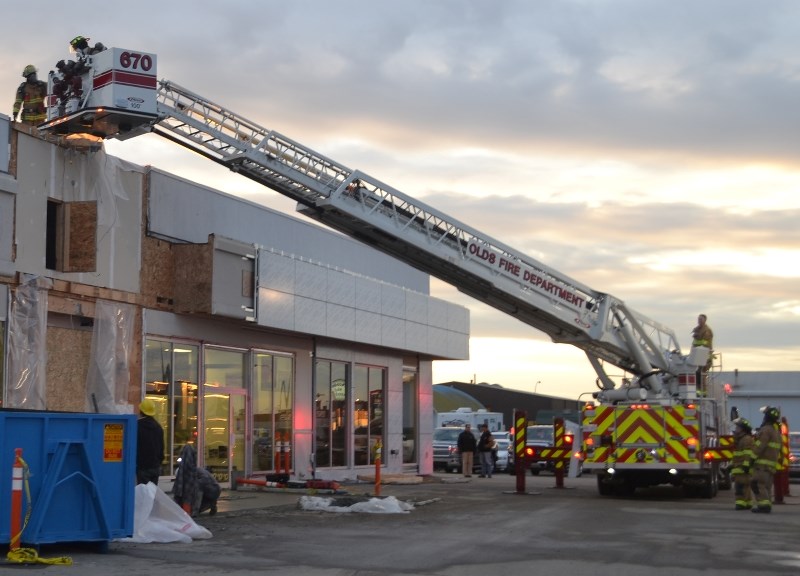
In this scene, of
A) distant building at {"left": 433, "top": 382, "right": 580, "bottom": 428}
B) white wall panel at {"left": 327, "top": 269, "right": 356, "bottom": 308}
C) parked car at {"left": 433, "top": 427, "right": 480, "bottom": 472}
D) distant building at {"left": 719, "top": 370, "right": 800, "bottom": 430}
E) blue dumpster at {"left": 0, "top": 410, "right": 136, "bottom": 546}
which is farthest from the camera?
distant building at {"left": 433, "top": 382, "right": 580, "bottom": 428}

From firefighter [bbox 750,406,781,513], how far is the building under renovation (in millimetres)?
10216

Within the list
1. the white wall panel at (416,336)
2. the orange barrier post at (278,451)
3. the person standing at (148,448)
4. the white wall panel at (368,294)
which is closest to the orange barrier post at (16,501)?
the person standing at (148,448)

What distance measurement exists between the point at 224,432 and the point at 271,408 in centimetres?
208

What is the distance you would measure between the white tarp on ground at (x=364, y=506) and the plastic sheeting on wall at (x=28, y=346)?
4632mm

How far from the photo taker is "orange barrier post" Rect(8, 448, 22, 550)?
444 inches

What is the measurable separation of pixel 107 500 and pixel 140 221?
9.75 m

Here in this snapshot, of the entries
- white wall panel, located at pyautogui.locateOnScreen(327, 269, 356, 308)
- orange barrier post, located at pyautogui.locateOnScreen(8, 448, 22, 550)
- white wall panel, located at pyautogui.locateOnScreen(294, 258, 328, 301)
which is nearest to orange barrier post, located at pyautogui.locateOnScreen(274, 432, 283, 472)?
white wall panel, located at pyautogui.locateOnScreen(294, 258, 328, 301)

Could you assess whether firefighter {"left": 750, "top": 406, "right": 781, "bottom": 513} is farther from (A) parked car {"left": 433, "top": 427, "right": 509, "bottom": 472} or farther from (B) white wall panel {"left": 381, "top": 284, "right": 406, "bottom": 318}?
(A) parked car {"left": 433, "top": 427, "right": 509, "bottom": 472}

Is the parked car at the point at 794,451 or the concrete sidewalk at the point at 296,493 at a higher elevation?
the parked car at the point at 794,451

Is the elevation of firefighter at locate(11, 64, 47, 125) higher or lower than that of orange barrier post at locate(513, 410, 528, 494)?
higher

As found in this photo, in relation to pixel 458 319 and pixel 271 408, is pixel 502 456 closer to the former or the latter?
pixel 458 319

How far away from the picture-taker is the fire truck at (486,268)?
712 inches

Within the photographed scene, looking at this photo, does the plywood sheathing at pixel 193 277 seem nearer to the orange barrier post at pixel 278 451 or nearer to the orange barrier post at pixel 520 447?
the orange barrier post at pixel 278 451

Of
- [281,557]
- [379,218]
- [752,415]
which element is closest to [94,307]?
[379,218]
